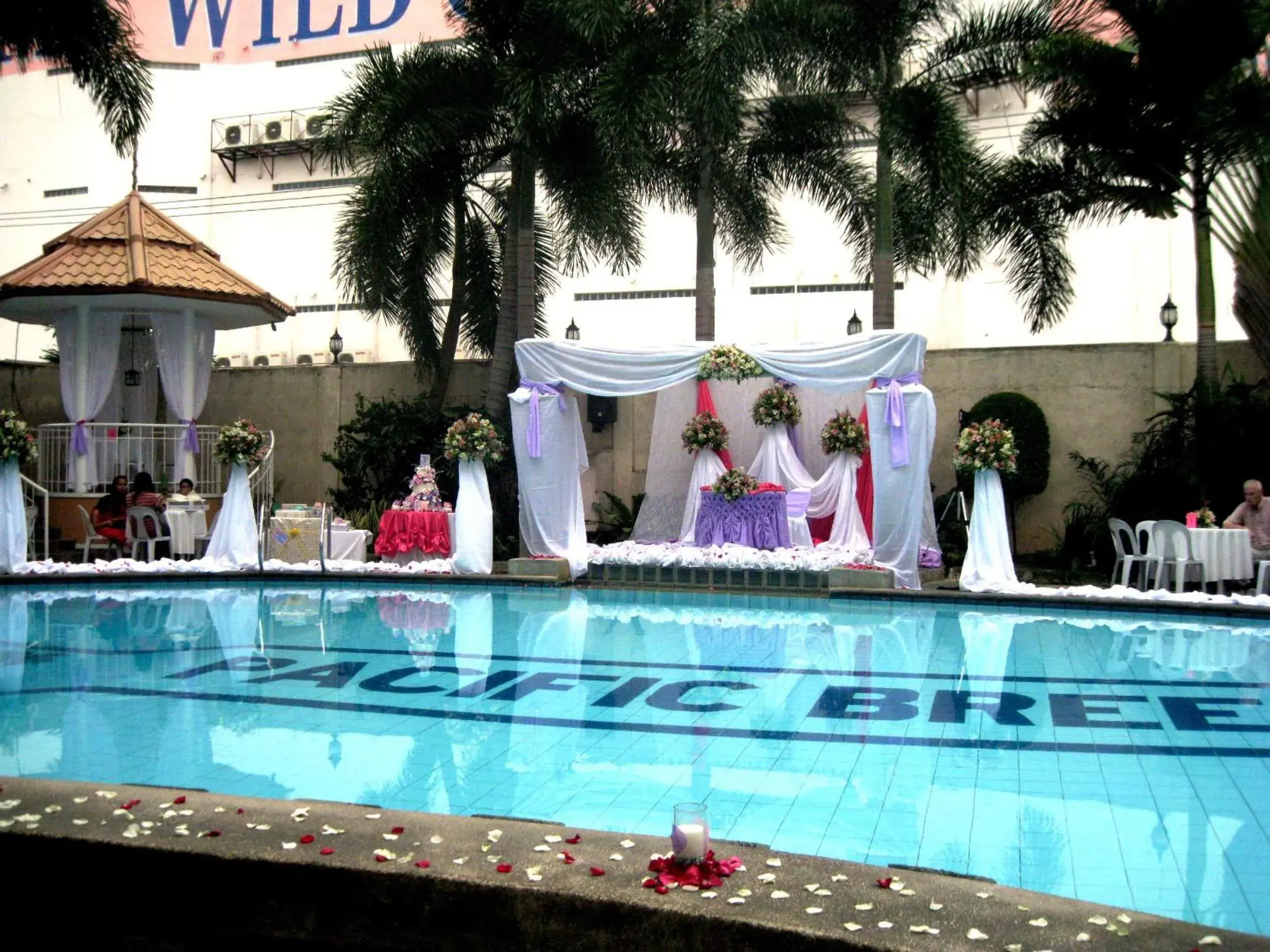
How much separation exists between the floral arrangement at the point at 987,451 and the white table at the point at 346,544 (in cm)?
753

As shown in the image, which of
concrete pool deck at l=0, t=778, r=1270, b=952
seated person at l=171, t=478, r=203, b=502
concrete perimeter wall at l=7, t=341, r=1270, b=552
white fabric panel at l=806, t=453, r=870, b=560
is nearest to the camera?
concrete pool deck at l=0, t=778, r=1270, b=952

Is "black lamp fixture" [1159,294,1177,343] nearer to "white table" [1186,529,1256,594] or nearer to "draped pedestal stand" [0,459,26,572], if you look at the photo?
"white table" [1186,529,1256,594]

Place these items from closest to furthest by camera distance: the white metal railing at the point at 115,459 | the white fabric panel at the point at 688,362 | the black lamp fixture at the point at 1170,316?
1. the white fabric panel at the point at 688,362
2. the black lamp fixture at the point at 1170,316
3. the white metal railing at the point at 115,459

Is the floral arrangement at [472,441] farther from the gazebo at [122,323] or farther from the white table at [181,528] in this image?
the gazebo at [122,323]

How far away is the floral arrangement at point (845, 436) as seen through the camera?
1595cm

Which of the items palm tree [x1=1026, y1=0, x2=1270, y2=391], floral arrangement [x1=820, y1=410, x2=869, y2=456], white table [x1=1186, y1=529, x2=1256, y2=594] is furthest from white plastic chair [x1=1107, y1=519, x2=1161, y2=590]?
floral arrangement [x1=820, y1=410, x2=869, y2=456]

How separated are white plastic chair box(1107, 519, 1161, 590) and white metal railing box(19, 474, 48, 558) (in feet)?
40.3

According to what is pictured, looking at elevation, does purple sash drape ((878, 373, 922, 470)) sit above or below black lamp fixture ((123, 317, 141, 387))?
below

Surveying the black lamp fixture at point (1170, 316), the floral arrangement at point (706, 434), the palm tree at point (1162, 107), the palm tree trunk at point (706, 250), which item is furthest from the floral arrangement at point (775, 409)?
the black lamp fixture at point (1170, 316)

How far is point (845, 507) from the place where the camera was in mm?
15812

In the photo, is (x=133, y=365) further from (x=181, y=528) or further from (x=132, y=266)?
(x=181, y=528)

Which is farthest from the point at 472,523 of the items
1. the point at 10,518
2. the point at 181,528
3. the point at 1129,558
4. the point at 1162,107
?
the point at 1162,107

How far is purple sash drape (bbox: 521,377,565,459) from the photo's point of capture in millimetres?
15234

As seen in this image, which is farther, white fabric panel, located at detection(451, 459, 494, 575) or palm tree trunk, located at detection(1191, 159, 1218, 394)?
palm tree trunk, located at detection(1191, 159, 1218, 394)
